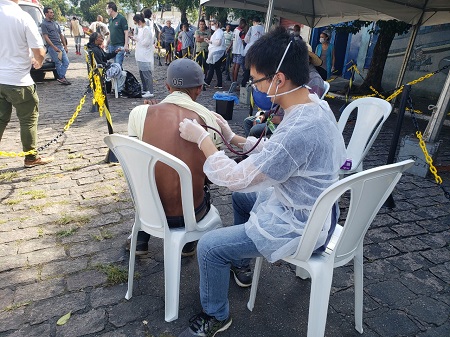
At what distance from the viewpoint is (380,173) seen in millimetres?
1582

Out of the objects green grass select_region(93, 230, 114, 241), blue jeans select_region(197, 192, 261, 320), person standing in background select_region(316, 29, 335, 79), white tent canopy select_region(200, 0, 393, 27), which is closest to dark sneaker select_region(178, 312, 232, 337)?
blue jeans select_region(197, 192, 261, 320)

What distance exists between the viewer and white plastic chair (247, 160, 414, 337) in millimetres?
1547

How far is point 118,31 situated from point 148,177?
313 inches

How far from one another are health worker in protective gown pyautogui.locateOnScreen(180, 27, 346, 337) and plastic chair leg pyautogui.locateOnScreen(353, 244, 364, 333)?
1.11 feet

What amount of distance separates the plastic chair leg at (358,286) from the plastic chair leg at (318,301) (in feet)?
1.33

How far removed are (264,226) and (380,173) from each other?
0.62 m

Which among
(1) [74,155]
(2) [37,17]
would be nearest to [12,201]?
(1) [74,155]

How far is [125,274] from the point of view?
2.51m

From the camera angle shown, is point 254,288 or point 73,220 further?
point 73,220

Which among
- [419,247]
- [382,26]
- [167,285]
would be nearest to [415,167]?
[419,247]

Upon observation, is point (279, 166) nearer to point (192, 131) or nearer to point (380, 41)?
point (192, 131)

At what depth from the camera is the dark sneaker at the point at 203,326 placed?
197 cm

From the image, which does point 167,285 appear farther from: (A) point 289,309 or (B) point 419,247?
(B) point 419,247

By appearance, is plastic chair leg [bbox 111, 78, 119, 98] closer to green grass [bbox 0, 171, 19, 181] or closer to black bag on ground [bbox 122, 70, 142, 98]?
black bag on ground [bbox 122, 70, 142, 98]
